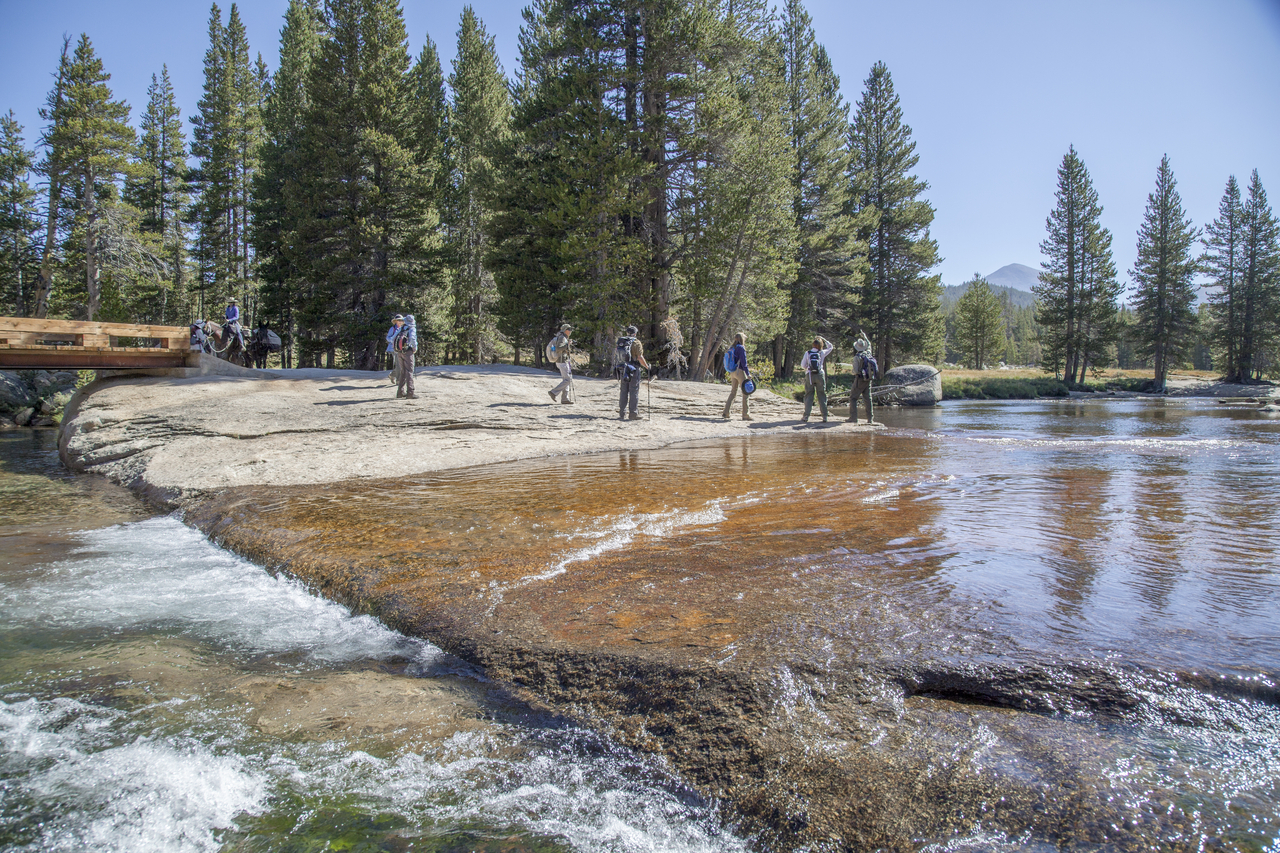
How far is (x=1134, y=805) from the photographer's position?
2289mm

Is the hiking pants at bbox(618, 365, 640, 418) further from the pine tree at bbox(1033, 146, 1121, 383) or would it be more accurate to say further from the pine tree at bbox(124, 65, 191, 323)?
the pine tree at bbox(1033, 146, 1121, 383)

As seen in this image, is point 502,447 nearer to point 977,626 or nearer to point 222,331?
point 977,626

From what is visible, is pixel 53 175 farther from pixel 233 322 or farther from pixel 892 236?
pixel 892 236

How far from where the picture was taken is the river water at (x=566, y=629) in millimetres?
2536

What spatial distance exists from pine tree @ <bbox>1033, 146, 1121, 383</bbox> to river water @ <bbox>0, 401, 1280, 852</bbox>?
179ft

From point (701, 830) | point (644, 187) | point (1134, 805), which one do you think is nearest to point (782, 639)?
point (701, 830)

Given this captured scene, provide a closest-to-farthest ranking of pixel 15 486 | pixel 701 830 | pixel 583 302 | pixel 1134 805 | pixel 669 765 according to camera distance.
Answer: pixel 1134 805
pixel 701 830
pixel 669 765
pixel 15 486
pixel 583 302

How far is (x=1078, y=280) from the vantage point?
53938mm

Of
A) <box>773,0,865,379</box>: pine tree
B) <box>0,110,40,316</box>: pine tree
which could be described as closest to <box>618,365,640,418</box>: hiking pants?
<box>773,0,865,379</box>: pine tree

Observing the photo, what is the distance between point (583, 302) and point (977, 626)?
63.3 feet

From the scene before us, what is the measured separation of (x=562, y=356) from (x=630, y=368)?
1726 millimetres

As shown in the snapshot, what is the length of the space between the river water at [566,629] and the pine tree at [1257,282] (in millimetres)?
67811

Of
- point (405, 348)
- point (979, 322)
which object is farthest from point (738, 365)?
point (979, 322)

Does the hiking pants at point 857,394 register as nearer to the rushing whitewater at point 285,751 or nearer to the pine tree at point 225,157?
the rushing whitewater at point 285,751
